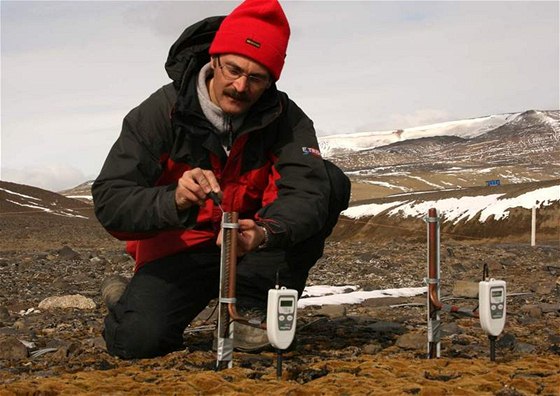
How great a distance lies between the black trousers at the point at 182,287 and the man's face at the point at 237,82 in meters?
0.73

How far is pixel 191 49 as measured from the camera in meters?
4.12

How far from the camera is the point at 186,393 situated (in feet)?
10.0

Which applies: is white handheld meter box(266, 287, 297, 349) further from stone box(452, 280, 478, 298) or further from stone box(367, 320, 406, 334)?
stone box(452, 280, 478, 298)

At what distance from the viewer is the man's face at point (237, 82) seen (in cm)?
377

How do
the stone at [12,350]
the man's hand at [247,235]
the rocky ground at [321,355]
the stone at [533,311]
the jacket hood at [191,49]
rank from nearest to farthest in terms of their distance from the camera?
the rocky ground at [321,355] → the man's hand at [247,235] → the jacket hood at [191,49] → the stone at [12,350] → the stone at [533,311]

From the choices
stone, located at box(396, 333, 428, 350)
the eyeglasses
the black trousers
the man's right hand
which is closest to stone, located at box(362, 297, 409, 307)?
stone, located at box(396, 333, 428, 350)

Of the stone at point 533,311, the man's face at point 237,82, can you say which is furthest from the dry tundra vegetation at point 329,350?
the man's face at point 237,82

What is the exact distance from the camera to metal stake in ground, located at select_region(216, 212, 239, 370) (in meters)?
3.29

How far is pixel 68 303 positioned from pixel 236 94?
3.69 metres

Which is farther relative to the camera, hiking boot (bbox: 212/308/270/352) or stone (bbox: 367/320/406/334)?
stone (bbox: 367/320/406/334)

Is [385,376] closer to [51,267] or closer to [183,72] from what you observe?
[183,72]

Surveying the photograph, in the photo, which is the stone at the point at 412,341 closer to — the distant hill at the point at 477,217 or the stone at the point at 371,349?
the stone at the point at 371,349

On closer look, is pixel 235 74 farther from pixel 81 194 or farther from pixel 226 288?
pixel 81 194

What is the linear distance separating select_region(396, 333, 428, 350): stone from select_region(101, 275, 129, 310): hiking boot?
1622mm
